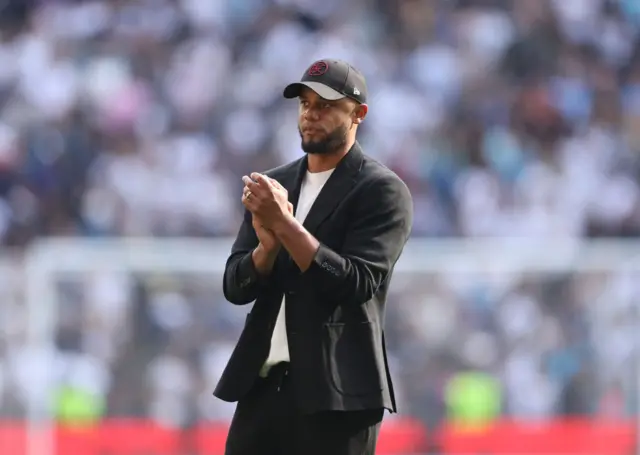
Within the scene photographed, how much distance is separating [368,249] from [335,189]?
0.21 metres

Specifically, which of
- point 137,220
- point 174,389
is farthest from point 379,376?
point 137,220

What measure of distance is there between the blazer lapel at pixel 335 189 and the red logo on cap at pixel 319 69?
0.25 metres

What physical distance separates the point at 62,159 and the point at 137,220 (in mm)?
1087

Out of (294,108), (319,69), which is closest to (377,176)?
(319,69)

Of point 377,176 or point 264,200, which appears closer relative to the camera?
point 264,200

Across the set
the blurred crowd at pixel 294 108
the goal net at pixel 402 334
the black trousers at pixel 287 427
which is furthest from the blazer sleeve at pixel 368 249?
the blurred crowd at pixel 294 108

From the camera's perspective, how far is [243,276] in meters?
3.92

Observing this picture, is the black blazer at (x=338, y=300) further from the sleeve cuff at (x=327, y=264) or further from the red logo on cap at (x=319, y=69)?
the red logo on cap at (x=319, y=69)

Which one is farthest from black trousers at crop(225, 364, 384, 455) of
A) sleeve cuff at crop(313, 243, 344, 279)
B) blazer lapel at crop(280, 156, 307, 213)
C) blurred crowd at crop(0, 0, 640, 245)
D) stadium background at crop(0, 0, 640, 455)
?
blurred crowd at crop(0, 0, 640, 245)

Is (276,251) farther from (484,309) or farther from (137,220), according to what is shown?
(137,220)

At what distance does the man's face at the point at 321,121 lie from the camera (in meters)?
3.96

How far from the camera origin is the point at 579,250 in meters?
9.53

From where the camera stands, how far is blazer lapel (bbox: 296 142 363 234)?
398 cm

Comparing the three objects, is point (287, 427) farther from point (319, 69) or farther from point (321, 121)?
point (319, 69)
